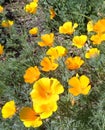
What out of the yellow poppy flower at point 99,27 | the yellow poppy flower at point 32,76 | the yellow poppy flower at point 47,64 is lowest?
the yellow poppy flower at point 32,76

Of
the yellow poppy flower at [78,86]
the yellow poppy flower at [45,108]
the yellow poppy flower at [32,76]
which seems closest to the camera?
the yellow poppy flower at [45,108]

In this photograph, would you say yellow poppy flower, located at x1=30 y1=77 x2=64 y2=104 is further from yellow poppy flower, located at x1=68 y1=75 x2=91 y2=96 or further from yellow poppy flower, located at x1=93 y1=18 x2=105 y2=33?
yellow poppy flower, located at x1=93 y1=18 x2=105 y2=33

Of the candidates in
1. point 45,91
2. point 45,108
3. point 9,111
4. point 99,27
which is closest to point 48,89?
point 45,91

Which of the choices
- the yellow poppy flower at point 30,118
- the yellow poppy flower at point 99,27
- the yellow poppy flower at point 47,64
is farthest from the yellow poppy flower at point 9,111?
the yellow poppy flower at point 99,27

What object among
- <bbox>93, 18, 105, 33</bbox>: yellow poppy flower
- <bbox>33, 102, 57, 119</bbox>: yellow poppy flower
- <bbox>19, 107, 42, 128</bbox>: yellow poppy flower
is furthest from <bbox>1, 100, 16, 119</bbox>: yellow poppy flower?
<bbox>93, 18, 105, 33</bbox>: yellow poppy flower

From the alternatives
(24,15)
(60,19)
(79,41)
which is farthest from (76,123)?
(24,15)

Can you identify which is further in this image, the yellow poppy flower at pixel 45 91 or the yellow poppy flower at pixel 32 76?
the yellow poppy flower at pixel 32 76

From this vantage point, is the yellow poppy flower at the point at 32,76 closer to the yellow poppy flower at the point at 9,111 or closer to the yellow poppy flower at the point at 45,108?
the yellow poppy flower at the point at 9,111
